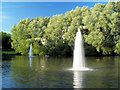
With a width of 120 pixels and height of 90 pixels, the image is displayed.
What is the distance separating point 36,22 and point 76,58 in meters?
40.2

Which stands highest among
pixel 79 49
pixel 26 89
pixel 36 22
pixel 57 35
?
pixel 36 22

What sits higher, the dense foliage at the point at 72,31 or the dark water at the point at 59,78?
the dense foliage at the point at 72,31

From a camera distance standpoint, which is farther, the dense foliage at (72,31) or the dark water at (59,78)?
the dense foliage at (72,31)

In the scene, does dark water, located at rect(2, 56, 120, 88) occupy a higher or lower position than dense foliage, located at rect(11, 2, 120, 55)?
lower

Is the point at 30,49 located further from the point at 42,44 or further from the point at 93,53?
the point at 93,53

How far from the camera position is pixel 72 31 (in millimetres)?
47906

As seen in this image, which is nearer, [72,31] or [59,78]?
[59,78]

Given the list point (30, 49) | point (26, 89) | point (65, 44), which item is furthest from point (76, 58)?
point (30, 49)

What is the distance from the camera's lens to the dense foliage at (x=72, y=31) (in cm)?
4200

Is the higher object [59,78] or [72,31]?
[72,31]

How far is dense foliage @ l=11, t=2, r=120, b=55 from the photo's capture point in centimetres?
4200

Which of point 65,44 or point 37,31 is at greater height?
point 37,31

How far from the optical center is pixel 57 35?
51938 mm

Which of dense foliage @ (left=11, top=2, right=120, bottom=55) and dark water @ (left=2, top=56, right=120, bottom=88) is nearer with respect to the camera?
dark water @ (left=2, top=56, right=120, bottom=88)
